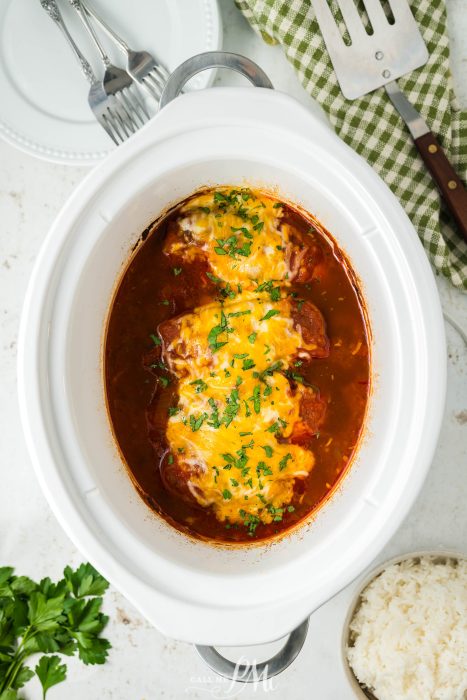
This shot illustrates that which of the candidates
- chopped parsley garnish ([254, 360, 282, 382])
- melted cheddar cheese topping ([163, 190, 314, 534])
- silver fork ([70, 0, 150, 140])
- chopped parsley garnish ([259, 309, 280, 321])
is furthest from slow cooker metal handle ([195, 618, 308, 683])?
silver fork ([70, 0, 150, 140])

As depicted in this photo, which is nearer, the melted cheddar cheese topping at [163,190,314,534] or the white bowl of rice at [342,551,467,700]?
the melted cheddar cheese topping at [163,190,314,534]

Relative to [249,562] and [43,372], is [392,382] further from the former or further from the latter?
[43,372]

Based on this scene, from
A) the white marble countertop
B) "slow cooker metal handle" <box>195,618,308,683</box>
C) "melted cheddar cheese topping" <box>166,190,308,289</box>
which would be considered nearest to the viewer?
"slow cooker metal handle" <box>195,618,308,683</box>

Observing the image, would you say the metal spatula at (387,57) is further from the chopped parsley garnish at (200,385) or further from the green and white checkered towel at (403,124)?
the chopped parsley garnish at (200,385)

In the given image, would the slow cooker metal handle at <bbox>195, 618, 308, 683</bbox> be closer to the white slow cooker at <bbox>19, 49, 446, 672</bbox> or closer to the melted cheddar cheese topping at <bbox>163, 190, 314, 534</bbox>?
the white slow cooker at <bbox>19, 49, 446, 672</bbox>

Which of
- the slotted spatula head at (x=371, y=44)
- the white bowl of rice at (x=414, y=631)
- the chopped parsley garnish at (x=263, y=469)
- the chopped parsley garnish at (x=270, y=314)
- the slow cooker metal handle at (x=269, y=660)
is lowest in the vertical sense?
the white bowl of rice at (x=414, y=631)

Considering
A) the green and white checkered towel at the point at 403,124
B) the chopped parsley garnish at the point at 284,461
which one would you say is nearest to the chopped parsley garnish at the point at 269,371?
the chopped parsley garnish at the point at 284,461

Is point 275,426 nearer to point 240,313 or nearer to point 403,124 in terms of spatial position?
point 240,313
